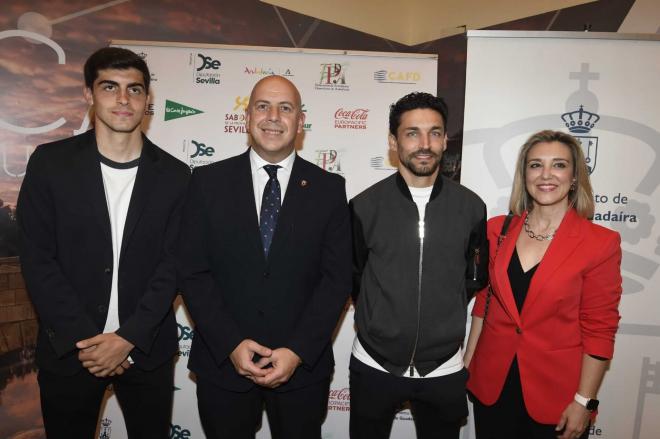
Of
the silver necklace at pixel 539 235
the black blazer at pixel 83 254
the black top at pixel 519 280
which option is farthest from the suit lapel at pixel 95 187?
the silver necklace at pixel 539 235

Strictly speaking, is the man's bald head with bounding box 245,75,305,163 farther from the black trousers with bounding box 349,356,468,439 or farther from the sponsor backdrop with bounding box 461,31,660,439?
the sponsor backdrop with bounding box 461,31,660,439

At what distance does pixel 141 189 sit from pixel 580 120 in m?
2.44

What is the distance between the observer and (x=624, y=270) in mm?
2752

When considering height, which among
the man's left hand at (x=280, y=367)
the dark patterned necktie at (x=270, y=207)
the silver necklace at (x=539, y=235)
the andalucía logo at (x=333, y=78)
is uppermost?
the andalucía logo at (x=333, y=78)

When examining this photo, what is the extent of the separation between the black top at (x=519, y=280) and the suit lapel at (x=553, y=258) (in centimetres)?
2

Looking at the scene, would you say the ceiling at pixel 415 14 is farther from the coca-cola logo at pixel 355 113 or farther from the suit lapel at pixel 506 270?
the suit lapel at pixel 506 270

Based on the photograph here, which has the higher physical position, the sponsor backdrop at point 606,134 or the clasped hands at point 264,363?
the sponsor backdrop at point 606,134

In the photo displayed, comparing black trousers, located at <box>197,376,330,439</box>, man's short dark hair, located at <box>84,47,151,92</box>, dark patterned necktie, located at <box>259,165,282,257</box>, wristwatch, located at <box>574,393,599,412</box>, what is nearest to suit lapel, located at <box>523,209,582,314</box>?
wristwatch, located at <box>574,393,599,412</box>

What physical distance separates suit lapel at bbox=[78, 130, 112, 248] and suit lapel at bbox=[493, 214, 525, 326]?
66.4 inches

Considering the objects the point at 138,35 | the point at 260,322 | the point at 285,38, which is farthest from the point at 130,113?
the point at 285,38

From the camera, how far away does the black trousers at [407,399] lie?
201 centimetres

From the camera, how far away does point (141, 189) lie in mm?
1913

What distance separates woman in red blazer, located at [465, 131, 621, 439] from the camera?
1967mm

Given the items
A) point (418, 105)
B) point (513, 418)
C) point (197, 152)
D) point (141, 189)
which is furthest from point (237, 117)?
point (513, 418)
